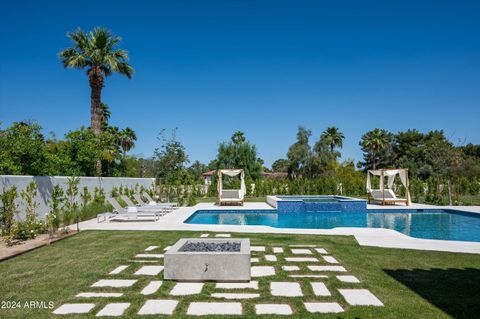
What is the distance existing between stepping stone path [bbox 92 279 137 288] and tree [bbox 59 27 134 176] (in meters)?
13.7

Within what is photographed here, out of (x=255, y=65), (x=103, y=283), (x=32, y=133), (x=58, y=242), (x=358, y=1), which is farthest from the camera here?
(x=255, y=65)

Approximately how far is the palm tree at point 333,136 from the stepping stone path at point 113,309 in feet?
130

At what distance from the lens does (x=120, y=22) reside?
19.2 meters

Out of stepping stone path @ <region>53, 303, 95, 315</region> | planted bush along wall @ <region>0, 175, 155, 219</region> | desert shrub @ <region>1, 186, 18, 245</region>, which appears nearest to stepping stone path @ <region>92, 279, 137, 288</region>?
stepping stone path @ <region>53, 303, 95, 315</region>

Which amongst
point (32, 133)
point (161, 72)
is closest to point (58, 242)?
point (32, 133)

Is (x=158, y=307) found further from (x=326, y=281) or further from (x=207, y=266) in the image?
(x=326, y=281)

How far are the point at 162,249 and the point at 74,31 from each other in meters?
16.0

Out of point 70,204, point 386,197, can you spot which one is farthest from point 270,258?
point 386,197

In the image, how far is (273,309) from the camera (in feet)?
12.7

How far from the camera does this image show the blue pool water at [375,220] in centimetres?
→ 1153

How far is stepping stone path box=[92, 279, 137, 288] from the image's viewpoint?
15.5 ft

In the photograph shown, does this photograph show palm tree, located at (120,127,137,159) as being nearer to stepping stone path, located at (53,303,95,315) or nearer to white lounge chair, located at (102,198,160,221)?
white lounge chair, located at (102,198,160,221)

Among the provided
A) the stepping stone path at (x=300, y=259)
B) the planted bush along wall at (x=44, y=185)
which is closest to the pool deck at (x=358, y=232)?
the planted bush along wall at (x=44, y=185)

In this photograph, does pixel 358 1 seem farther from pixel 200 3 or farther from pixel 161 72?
pixel 161 72
